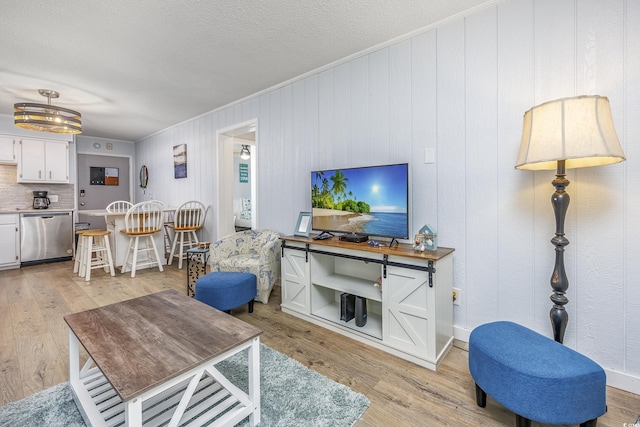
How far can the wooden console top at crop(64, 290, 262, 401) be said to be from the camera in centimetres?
109

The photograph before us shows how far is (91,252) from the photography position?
3.77 metres

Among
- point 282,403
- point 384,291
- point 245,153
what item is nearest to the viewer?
point 282,403

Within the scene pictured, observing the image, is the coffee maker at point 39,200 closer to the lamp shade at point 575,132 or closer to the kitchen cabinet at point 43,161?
the kitchen cabinet at point 43,161

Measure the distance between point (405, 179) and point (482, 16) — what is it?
1.25m

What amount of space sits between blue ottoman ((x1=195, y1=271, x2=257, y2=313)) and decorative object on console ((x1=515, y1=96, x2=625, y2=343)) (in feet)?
7.40

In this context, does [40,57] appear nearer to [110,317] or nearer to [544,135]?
[110,317]

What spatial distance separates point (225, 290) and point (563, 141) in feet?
8.21

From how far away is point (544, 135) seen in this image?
144 cm

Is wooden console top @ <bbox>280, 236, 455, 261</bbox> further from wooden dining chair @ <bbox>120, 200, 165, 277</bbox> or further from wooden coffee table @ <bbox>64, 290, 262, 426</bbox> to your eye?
wooden dining chair @ <bbox>120, 200, 165, 277</bbox>

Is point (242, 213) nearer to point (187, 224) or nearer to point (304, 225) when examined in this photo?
point (187, 224)

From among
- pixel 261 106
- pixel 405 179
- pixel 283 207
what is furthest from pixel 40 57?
pixel 405 179

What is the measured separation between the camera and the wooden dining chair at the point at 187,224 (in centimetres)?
432

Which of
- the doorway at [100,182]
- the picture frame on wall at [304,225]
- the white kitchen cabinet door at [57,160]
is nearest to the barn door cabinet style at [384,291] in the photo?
the picture frame on wall at [304,225]

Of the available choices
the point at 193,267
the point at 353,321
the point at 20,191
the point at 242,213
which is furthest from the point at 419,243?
the point at 20,191
